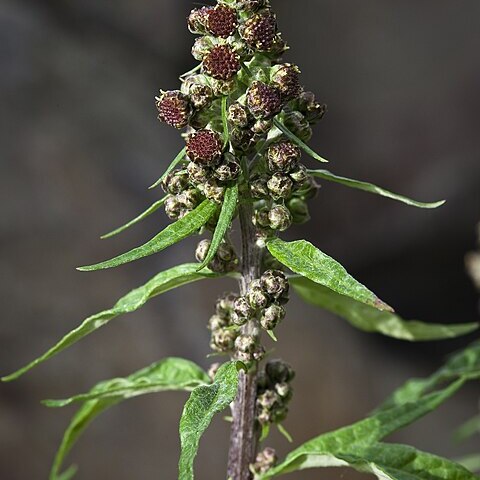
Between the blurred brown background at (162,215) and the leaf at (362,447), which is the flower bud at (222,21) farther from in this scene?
the blurred brown background at (162,215)

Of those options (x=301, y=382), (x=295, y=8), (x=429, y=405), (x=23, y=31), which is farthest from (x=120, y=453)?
(x=429, y=405)

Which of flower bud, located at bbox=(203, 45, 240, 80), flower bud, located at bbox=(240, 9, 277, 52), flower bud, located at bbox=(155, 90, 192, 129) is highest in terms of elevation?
flower bud, located at bbox=(240, 9, 277, 52)

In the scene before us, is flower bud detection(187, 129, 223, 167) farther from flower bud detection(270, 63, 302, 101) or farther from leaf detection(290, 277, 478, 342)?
leaf detection(290, 277, 478, 342)

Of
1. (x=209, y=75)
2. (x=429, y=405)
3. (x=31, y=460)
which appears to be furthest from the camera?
(x=31, y=460)

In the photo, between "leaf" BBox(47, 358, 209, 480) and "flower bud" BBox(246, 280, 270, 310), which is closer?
"flower bud" BBox(246, 280, 270, 310)

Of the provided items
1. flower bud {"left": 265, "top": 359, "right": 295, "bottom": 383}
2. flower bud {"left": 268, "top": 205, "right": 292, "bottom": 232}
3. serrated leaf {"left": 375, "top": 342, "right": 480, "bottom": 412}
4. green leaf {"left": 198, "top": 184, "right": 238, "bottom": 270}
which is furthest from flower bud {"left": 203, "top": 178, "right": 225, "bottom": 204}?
serrated leaf {"left": 375, "top": 342, "right": 480, "bottom": 412}

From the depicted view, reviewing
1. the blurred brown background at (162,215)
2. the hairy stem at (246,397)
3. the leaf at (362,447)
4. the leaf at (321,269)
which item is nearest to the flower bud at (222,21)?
the hairy stem at (246,397)

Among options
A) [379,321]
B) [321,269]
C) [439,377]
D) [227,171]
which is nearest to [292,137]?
[227,171]

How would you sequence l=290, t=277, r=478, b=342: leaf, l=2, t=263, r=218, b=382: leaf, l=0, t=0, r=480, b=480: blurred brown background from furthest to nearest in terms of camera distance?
l=0, t=0, r=480, b=480: blurred brown background → l=290, t=277, r=478, b=342: leaf → l=2, t=263, r=218, b=382: leaf

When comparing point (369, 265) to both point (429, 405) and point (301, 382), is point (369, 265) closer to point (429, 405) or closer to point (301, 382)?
point (301, 382)
